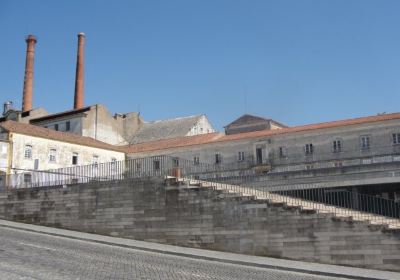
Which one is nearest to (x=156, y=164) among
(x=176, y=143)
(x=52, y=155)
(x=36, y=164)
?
(x=36, y=164)

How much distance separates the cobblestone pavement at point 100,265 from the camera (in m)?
13.9

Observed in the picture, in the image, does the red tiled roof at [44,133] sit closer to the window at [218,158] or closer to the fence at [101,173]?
the window at [218,158]

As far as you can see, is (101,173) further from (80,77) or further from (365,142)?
(80,77)

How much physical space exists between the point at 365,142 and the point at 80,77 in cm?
4146

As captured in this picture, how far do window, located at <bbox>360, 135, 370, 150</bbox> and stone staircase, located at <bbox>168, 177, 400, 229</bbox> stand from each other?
24.0m

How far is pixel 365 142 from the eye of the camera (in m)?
43.3

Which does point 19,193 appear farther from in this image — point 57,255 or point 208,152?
point 208,152

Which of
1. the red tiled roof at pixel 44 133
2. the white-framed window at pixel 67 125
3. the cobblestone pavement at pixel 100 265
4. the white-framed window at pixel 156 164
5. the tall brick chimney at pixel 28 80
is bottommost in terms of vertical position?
the cobblestone pavement at pixel 100 265

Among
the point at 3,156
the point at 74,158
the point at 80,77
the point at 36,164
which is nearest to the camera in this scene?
the point at 3,156

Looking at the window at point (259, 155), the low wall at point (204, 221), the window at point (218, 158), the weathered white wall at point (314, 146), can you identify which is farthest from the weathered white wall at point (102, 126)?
the low wall at point (204, 221)

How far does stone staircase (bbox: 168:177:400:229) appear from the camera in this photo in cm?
1817

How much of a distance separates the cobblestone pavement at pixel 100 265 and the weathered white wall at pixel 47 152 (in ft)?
82.9

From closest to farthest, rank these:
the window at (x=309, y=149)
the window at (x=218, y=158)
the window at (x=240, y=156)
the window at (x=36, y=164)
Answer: the window at (x=309, y=149)
the window at (x=36, y=164)
the window at (x=240, y=156)
the window at (x=218, y=158)

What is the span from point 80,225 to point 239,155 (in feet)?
85.4
